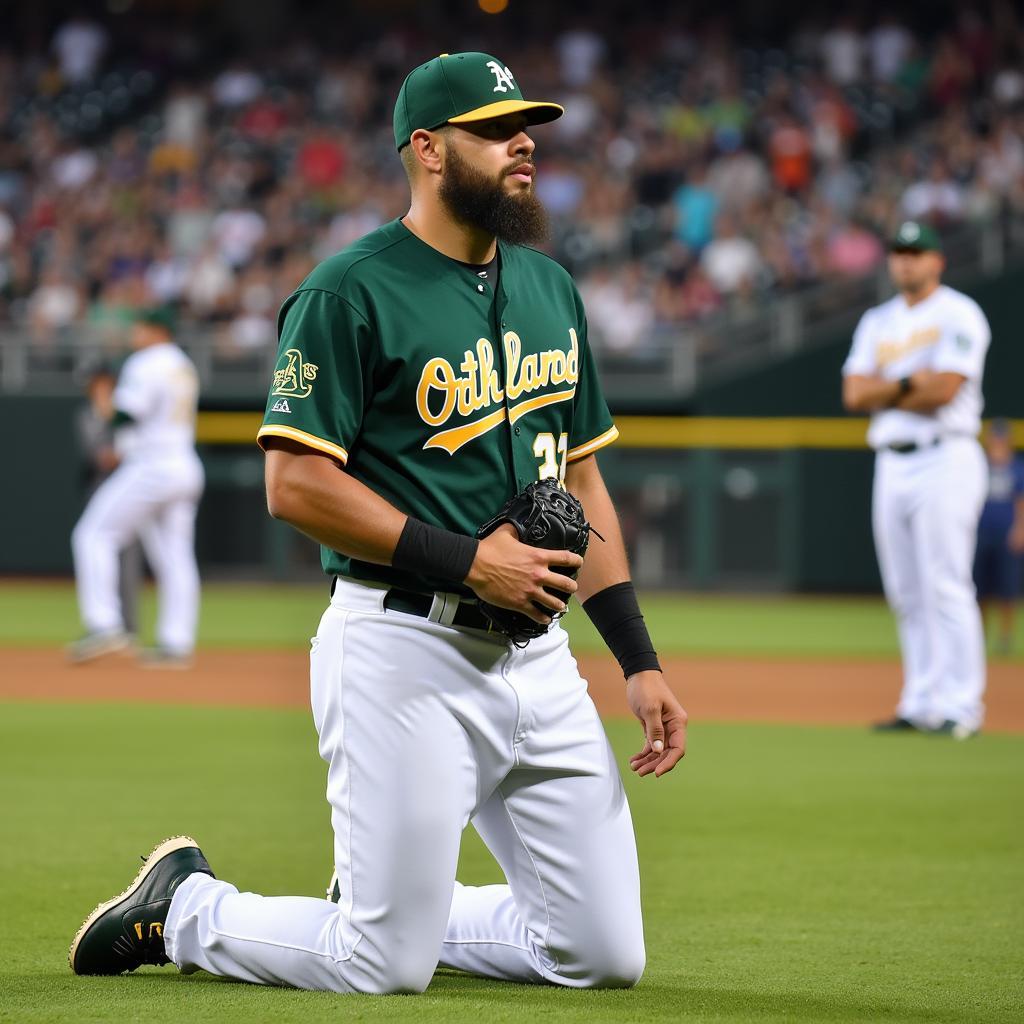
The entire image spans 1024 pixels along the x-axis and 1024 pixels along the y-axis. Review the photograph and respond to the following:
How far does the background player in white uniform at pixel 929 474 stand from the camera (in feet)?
28.4

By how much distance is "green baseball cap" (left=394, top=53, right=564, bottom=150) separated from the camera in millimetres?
3889

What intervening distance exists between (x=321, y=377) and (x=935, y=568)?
5.48 m

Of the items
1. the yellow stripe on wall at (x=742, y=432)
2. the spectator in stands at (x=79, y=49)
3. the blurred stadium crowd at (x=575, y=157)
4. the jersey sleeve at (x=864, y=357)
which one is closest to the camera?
the jersey sleeve at (x=864, y=357)

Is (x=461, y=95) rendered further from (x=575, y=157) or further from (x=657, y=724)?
(x=575, y=157)

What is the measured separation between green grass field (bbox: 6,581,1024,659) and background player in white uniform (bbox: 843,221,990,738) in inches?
178

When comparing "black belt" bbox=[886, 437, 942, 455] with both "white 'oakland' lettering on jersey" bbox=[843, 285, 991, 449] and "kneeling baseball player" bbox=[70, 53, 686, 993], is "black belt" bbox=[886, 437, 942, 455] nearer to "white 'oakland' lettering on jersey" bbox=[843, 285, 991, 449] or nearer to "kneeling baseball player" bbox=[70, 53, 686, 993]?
"white 'oakland' lettering on jersey" bbox=[843, 285, 991, 449]

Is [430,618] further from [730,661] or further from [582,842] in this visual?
[730,661]

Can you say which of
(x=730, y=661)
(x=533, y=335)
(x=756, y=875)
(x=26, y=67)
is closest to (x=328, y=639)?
(x=533, y=335)

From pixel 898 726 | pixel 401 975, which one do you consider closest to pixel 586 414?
pixel 401 975

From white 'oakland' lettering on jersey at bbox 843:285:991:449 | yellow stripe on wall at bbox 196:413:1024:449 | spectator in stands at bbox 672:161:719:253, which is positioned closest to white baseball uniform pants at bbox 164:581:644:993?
white 'oakland' lettering on jersey at bbox 843:285:991:449

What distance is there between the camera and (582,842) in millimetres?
3926

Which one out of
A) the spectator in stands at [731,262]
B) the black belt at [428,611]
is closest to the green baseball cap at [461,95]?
the black belt at [428,611]

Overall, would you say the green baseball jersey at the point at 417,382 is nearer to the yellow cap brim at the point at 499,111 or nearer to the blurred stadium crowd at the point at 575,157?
the yellow cap brim at the point at 499,111

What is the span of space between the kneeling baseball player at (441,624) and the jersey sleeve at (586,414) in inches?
6.8
